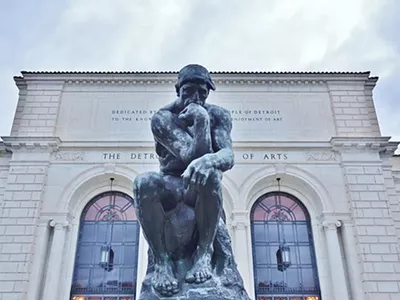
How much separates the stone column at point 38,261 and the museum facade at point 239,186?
0.15 ft

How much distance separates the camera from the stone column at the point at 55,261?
15.0 m

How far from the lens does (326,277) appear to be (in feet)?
51.6

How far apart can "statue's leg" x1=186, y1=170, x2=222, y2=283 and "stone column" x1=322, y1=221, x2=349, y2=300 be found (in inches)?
506

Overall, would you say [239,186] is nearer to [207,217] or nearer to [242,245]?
[242,245]

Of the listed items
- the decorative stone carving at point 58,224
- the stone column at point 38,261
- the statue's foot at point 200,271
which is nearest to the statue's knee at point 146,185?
the statue's foot at point 200,271

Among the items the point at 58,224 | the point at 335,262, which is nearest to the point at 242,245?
the point at 335,262

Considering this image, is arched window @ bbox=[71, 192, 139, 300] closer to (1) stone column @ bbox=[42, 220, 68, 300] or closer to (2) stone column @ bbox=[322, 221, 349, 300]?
(1) stone column @ bbox=[42, 220, 68, 300]

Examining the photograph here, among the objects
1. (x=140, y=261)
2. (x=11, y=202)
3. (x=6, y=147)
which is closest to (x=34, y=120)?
(x=6, y=147)

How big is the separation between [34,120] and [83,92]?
8.66 ft

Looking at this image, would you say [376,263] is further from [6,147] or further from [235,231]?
[6,147]

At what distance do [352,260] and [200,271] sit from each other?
1365 cm

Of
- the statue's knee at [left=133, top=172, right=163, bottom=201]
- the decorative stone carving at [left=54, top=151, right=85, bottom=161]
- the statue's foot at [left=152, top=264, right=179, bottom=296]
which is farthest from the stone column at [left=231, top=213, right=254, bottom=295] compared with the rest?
the statue's knee at [left=133, top=172, right=163, bottom=201]

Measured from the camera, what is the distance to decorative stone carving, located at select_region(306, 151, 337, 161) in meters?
17.7

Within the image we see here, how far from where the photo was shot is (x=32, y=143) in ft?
57.5
